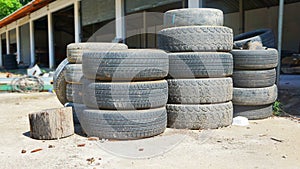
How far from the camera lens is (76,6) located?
13.4 metres

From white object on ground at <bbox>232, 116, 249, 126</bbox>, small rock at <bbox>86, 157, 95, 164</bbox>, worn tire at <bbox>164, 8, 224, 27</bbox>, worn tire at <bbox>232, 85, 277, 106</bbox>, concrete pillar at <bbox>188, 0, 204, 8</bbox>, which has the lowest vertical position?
small rock at <bbox>86, 157, 95, 164</bbox>

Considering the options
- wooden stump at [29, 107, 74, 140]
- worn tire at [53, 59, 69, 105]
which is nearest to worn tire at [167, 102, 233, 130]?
wooden stump at [29, 107, 74, 140]

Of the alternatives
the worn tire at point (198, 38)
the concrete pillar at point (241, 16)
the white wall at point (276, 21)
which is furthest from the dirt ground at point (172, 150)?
the white wall at point (276, 21)

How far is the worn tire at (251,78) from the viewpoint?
4398 millimetres

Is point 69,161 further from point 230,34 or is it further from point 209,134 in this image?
point 230,34

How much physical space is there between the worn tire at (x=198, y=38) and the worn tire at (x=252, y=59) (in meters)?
0.45

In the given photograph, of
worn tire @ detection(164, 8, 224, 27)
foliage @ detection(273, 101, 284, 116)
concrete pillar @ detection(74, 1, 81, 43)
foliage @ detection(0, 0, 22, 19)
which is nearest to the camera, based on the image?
worn tire @ detection(164, 8, 224, 27)

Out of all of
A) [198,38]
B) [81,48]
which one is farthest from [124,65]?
[81,48]

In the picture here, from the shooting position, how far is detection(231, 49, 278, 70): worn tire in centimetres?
438

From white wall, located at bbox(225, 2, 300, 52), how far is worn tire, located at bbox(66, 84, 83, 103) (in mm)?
13131

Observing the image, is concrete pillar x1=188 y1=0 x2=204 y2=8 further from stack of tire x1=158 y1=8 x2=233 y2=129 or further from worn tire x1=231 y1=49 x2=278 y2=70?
stack of tire x1=158 y1=8 x2=233 y2=129

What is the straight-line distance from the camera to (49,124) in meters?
3.49

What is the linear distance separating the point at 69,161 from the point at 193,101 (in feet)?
6.09

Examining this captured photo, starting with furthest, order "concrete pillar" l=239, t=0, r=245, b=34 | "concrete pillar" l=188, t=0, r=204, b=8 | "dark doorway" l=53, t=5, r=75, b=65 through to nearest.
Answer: "dark doorway" l=53, t=5, r=75, b=65, "concrete pillar" l=239, t=0, r=245, b=34, "concrete pillar" l=188, t=0, r=204, b=8
